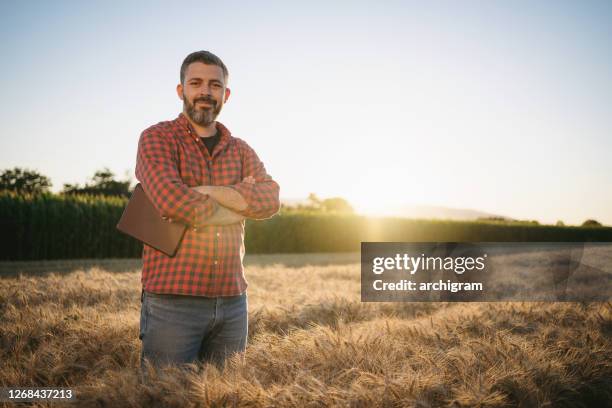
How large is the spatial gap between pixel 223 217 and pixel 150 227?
0.41 metres

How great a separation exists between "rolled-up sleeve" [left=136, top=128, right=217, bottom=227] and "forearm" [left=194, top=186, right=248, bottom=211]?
0.21ft

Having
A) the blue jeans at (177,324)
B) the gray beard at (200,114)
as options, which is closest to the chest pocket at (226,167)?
the gray beard at (200,114)

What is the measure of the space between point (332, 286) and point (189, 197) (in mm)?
5123

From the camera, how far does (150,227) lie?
7.48 feet

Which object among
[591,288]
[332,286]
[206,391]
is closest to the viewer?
[206,391]

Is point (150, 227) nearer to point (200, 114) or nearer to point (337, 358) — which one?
point (200, 114)

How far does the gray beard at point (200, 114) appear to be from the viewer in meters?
2.44

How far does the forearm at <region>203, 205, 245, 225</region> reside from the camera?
2.32 metres

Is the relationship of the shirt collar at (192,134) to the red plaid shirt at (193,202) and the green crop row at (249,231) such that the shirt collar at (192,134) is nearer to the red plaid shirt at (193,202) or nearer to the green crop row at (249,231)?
the red plaid shirt at (193,202)

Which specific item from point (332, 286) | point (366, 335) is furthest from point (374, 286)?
point (366, 335)

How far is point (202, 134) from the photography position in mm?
2576

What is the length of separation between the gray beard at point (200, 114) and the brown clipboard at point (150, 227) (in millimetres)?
553

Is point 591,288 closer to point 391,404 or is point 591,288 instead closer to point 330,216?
point 391,404

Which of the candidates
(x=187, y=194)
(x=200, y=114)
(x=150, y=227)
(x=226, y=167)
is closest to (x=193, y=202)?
(x=187, y=194)
